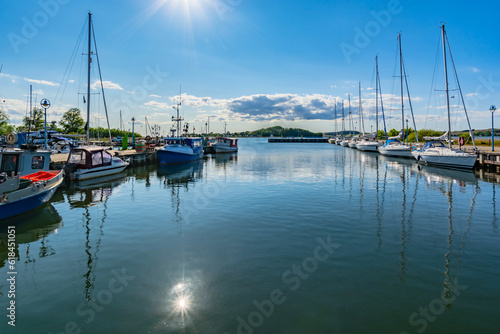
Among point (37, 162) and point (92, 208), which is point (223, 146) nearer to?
point (37, 162)

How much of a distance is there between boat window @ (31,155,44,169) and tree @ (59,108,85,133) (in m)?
89.1

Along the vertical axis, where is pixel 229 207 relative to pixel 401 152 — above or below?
below

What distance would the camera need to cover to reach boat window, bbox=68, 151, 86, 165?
89.5 feet

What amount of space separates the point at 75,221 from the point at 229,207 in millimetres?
8102

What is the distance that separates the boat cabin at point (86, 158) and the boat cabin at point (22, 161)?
776 centimetres

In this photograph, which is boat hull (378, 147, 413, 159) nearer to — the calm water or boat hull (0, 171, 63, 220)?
the calm water

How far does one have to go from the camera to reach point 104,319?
21.4ft

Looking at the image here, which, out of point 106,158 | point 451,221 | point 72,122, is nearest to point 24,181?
point 106,158

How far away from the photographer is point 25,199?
1412 centimetres

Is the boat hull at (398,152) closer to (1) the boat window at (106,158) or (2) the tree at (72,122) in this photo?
(1) the boat window at (106,158)

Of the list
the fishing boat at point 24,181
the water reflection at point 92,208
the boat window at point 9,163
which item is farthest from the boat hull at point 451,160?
the boat window at point 9,163

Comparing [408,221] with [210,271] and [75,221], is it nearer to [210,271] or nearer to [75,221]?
[210,271]

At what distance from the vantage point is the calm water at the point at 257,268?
649cm

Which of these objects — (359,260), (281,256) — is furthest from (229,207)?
(359,260)
